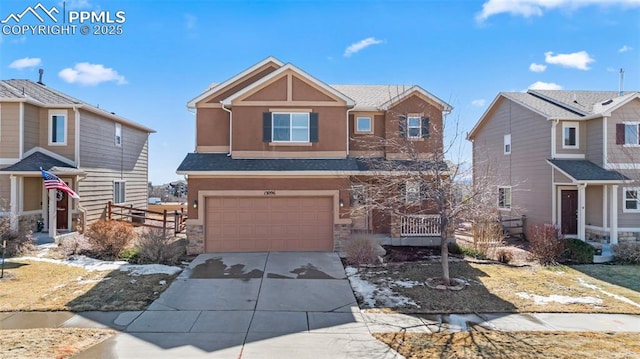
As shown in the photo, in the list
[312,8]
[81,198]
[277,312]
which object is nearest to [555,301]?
[277,312]

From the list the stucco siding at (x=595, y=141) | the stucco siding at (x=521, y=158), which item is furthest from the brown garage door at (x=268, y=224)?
the stucco siding at (x=595, y=141)

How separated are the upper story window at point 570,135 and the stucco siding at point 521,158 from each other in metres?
0.73

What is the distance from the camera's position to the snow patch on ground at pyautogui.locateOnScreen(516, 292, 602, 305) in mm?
8914

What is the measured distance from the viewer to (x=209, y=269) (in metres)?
11.2

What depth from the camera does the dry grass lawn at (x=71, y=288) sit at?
26.3 ft

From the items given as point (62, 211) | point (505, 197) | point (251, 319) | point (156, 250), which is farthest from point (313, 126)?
point (505, 197)

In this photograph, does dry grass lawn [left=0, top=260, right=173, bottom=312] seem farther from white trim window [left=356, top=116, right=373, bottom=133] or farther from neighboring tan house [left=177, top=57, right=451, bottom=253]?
white trim window [left=356, top=116, right=373, bottom=133]

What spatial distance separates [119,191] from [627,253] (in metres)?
25.5

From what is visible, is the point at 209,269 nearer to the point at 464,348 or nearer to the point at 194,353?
the point at 194,353

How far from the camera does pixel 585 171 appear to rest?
1605cm

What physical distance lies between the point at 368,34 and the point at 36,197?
1693 cm

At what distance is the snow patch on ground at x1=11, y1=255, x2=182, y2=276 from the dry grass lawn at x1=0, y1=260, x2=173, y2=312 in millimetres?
307

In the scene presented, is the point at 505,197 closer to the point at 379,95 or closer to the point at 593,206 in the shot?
the point at 593,206

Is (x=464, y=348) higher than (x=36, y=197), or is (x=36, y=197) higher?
(x=36, y=197)
